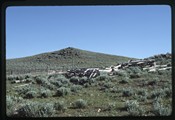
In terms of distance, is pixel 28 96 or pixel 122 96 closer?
pixel 122 96

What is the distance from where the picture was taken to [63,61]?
85.1 feet

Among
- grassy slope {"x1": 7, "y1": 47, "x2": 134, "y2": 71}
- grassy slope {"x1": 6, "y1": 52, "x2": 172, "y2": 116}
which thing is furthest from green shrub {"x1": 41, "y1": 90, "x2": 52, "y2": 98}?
grassy slope {"x1": 7, "y1": 47, "x2": 134, "y2": 71}

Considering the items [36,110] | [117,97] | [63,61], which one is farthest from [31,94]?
[63,61]

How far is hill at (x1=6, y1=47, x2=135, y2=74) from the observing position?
2453 cm

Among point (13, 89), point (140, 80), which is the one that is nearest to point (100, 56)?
point (140, 80)

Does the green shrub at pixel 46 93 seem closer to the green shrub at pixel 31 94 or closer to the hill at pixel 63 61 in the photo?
the green shrub at pixel 31 94

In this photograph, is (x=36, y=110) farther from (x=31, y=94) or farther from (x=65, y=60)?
(x=65, y=60)

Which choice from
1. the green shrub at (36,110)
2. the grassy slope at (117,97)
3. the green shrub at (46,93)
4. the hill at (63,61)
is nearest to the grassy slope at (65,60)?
the hill at (63,61)

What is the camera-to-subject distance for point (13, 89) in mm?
12781

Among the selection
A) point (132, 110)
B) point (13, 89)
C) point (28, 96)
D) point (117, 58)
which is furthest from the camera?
point (117, 58)

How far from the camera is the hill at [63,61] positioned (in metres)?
24.5
